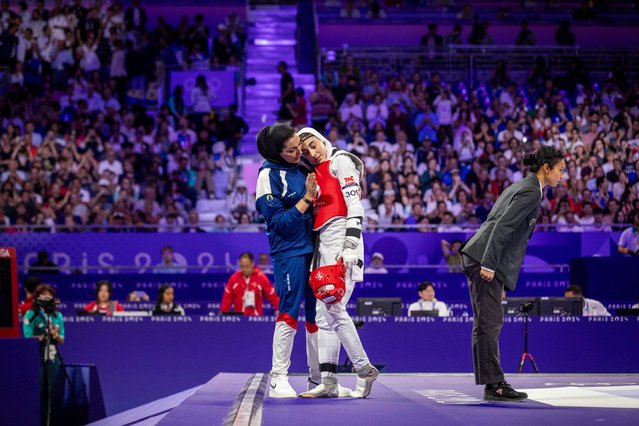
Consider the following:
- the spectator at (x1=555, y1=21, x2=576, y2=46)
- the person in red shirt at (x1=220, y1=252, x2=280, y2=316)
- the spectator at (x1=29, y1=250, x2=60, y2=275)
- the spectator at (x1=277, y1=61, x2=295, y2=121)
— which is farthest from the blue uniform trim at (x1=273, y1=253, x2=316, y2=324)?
the spectator at (x1=555, y1=21, x2=576, y2=46)

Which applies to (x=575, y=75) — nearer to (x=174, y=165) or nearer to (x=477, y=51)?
(x=477, y=51)

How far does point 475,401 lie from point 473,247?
1104 mm

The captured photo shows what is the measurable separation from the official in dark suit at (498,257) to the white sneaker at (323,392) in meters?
1.04

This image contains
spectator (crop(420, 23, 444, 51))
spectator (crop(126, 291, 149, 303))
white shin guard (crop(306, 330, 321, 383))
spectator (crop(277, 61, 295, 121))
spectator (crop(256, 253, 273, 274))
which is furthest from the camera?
spectator (crop(420, 23, 444, 51))

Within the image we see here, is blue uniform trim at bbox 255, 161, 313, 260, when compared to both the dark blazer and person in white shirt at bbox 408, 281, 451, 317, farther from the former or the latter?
person in white shirt at bbox 408, 281, 451, 317

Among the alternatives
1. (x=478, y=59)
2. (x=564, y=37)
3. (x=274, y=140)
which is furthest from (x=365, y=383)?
(x=564, y=37)

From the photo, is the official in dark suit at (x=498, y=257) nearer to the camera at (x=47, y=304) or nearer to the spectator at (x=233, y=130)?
the camera at (x=47, y=304)

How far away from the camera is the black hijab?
276 inches

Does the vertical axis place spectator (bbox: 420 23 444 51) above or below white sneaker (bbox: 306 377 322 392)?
above

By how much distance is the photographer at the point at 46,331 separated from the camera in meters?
10.4

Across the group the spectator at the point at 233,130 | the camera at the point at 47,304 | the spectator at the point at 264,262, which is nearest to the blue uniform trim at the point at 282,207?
the camera at the point at 47,304

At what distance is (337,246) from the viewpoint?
7.01 meters

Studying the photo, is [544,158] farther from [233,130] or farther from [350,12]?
[350,12]

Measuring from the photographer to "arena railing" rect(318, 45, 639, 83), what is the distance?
13.3 meters
